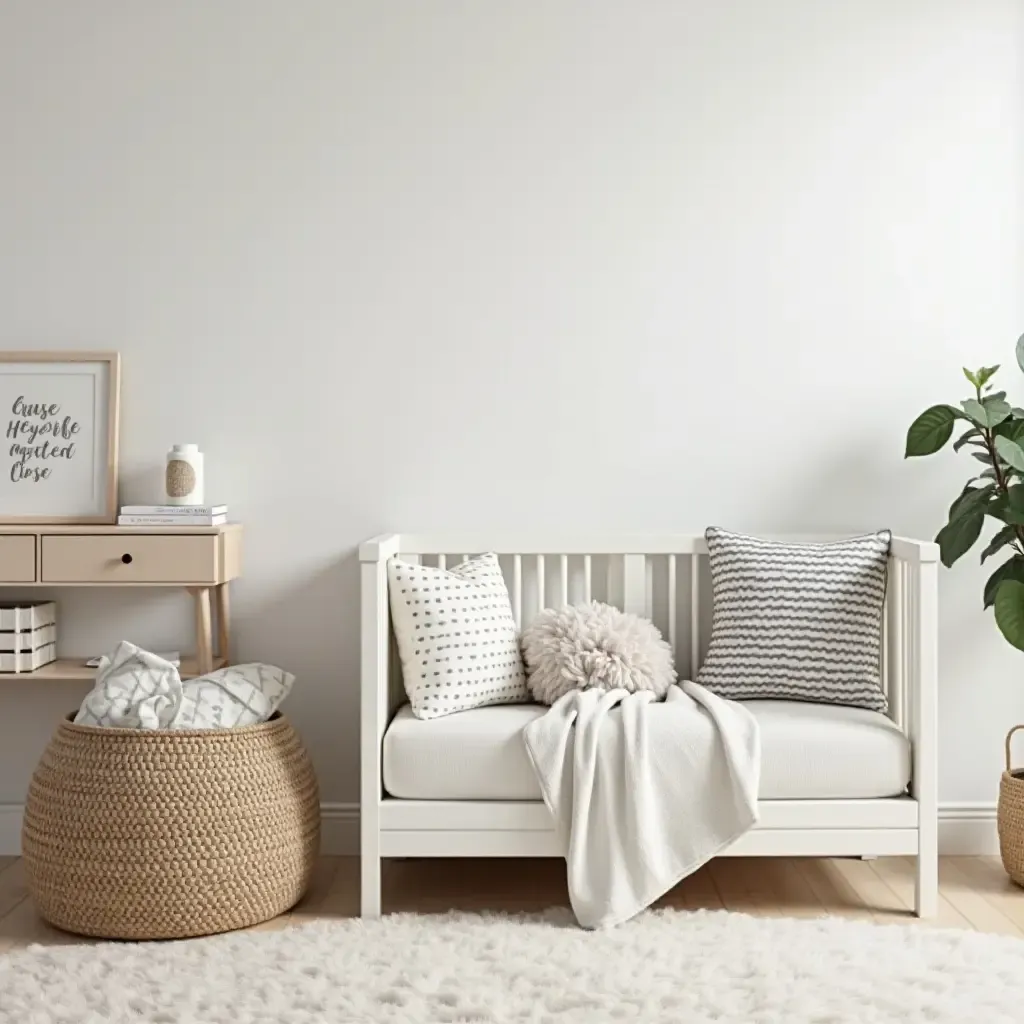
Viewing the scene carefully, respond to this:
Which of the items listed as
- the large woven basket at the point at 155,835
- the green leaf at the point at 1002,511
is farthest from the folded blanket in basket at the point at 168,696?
the green leaf at the point at 1002,511

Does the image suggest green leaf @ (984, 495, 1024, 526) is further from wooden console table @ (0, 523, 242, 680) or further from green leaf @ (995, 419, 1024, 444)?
wooden console table @ (0, 523, 242, 680)

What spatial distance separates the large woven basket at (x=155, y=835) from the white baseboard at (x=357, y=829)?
52 centimetres

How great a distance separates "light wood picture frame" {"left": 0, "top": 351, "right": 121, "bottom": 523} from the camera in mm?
2961

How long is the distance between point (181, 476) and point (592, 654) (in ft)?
3.33

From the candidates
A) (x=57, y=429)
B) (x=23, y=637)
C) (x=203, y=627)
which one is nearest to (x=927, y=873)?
(x=203, y=627)

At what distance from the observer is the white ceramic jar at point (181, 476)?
2.85 meters

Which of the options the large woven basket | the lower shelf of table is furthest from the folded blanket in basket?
the lower shelf of table

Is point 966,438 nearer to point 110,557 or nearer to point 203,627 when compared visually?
point 203,627

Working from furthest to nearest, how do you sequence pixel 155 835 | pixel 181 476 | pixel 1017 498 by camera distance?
1. pixel 181 476
2. pixel 1017 498
3. pixel 155 835

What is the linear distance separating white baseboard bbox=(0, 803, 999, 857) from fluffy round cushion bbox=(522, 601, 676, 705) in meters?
0.62

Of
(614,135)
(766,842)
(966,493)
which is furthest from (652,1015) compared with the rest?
(614,135)

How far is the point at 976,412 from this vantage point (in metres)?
2.68

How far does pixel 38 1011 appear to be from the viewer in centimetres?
197

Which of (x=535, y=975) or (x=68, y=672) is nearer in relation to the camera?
(x=535, y=975)
